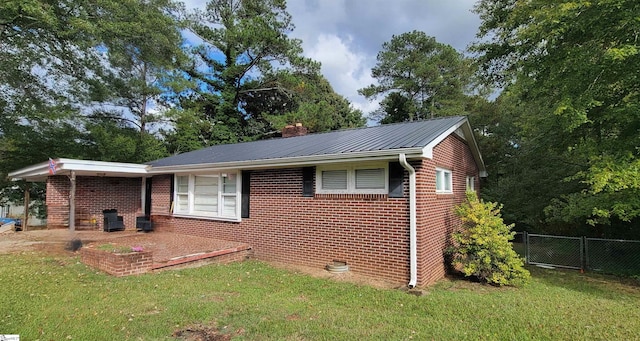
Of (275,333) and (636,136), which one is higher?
(636,136)

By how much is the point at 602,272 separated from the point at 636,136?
13.7 ft

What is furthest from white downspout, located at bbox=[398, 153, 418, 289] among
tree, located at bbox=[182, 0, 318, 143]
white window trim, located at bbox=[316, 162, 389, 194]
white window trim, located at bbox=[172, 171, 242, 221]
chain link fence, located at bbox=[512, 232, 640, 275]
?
→ tree, located at bbox=[182, 0, 318, 143]

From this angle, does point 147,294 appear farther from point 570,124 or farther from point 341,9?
point 341,9

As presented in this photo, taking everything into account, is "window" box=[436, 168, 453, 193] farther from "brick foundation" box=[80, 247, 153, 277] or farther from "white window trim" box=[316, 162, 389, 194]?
"brick foundation" box=[80, 247, 153, 277]

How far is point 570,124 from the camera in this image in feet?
23.0

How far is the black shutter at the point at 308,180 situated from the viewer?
7801 millimetres

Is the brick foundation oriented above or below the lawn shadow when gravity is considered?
above

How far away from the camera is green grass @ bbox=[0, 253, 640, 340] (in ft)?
13.5

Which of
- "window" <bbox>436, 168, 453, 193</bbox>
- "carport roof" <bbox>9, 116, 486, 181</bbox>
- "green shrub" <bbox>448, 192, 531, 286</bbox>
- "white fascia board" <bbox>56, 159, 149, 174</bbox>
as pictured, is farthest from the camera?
"white fascia board" <bbox>56, 159, 149, 174</bbox>

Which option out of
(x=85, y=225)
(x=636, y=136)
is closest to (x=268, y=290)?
(x=636, y=136)

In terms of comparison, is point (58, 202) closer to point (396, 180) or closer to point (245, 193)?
point (245, 193)

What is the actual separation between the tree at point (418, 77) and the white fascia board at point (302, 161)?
20.0m

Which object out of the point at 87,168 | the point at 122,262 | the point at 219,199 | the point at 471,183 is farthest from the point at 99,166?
the point at 471,183

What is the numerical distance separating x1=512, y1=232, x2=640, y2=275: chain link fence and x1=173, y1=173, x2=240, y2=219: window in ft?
30.2
